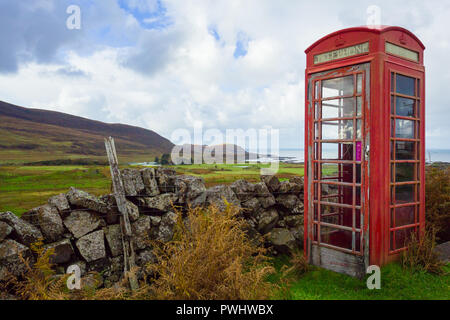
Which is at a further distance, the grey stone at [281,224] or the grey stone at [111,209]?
the grey stone at [281,224]

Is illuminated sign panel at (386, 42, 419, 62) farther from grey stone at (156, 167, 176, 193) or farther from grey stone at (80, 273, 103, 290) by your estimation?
grey stone at (80, 273, 103, 290)

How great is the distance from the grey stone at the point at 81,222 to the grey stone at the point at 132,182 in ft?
2.21

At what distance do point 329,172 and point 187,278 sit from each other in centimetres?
330

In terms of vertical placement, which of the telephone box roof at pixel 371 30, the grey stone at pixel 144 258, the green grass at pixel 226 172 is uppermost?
the telephone box roof at pixel 371 30

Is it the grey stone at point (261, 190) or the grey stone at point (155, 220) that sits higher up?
the grey stone at point (261, 190)

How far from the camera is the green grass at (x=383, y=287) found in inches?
159

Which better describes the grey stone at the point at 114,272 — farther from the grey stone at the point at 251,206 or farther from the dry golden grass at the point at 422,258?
the dry golden grass at the point at 422,258

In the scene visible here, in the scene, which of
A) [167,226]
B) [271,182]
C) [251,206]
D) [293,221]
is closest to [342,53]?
[271,182]

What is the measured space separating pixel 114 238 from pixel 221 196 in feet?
6.63

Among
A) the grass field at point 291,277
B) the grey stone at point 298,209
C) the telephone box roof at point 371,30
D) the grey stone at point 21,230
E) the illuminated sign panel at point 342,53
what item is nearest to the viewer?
the grey stone at point 21,230

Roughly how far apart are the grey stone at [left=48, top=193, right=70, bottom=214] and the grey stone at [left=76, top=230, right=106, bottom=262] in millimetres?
520

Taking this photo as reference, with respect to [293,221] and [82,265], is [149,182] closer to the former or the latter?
[82,265]

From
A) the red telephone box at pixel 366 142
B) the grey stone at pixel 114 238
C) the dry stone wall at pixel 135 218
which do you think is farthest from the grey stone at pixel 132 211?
the red telephone box at pixel 366 142

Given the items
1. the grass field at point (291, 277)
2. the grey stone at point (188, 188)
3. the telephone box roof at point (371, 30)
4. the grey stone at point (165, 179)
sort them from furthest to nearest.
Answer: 1. the grey stone at point (188, 188)
2. the grey stone at point (165, 179)
3. the telephone box roof at point (371, 30)
4. the grass field at point (291, 277)
